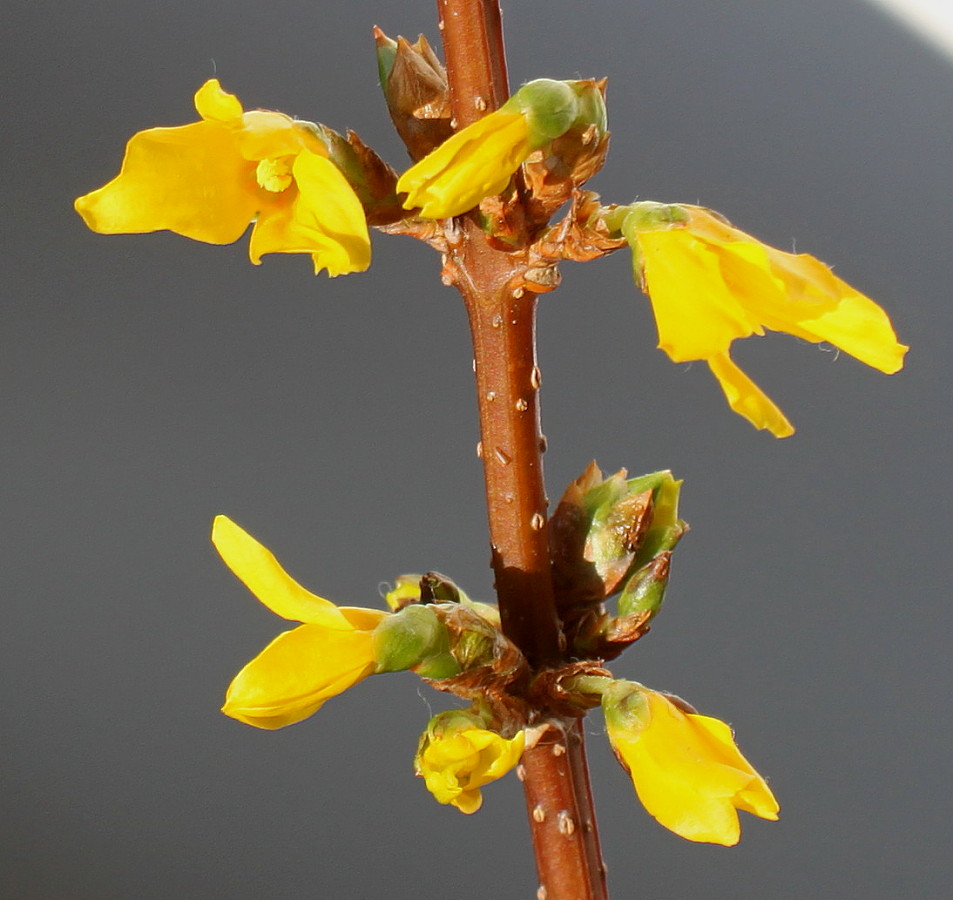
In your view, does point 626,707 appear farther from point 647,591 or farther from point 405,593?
point 405,593

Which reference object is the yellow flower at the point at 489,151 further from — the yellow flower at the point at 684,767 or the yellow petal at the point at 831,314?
the yellow flower at the point at 684,767

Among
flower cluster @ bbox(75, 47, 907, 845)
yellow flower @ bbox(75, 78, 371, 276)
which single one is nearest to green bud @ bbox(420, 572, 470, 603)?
flower cluster @ bbox(75, 47, 907, 845)

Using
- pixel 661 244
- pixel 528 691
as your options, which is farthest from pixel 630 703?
pixel 661 244

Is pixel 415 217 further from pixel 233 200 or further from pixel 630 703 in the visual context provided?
pixel 630 703

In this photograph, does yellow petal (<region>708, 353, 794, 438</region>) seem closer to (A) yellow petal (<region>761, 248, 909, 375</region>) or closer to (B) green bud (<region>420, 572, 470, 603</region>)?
(A) yellow petal (<region>761, 248, 909, 375</region>)

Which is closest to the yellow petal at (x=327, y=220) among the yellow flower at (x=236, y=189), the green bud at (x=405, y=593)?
the yellow flower at (x=236, y=189)

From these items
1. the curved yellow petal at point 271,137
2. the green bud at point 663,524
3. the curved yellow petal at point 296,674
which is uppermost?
the curved yellow petal at point 271,137
